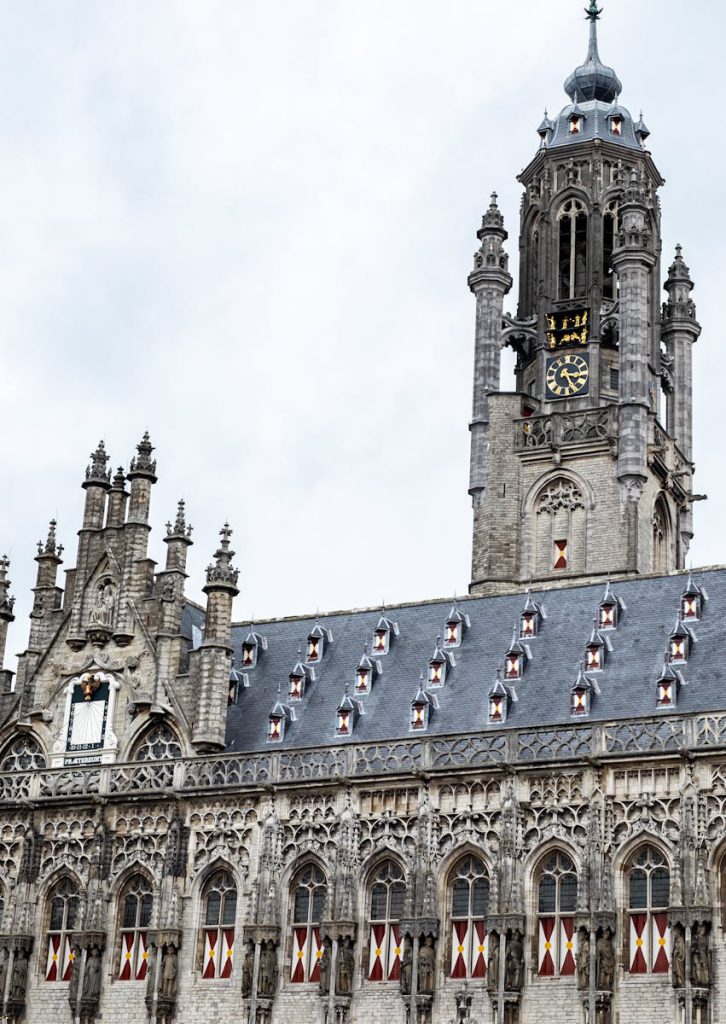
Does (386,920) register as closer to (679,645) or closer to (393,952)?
(393,952)

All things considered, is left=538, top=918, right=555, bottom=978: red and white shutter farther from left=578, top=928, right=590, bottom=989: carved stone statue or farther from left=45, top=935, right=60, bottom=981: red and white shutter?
left=45, top=935, right=60, bottom=981: red and white shutter

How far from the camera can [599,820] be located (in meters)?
46.9

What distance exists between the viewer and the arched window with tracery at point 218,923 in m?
50.8

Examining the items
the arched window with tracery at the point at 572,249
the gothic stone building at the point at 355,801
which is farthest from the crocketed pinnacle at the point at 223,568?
the arched window with tracery at the point at 572,249

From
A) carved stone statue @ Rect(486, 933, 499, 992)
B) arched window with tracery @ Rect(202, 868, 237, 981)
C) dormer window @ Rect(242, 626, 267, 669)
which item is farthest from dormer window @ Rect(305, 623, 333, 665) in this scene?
carved stone statue @ Rect(486, 933, 499, 992)

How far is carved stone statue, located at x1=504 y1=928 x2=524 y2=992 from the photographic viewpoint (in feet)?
153

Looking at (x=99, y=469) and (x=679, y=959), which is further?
(x=99, y=469)

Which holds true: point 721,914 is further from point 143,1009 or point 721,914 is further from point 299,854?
point 143,1009

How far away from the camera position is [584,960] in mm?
45844

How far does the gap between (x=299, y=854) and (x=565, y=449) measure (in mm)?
24880

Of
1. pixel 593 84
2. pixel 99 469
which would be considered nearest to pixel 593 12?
pixel 593 84

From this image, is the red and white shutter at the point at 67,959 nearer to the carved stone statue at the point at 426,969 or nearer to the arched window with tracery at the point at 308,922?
the arched window with tracery at the point at 308,922

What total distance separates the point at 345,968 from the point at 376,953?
0.93m

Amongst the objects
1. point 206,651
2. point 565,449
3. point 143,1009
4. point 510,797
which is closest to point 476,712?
point 510,797
